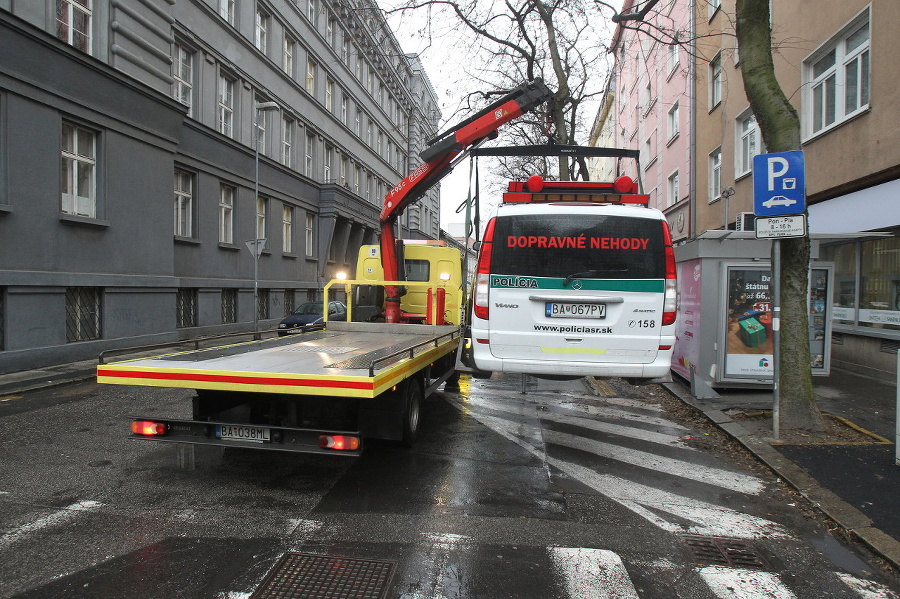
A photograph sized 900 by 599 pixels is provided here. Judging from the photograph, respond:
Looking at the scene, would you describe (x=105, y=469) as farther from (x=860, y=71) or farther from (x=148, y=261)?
(x=860, y=71)

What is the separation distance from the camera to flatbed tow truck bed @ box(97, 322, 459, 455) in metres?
4.23

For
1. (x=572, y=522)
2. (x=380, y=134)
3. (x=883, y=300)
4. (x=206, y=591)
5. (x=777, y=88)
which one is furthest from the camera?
(x=380, y=134)

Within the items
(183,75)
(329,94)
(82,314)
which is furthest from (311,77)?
(82,314)

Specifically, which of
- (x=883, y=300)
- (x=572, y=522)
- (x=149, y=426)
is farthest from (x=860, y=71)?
(x=149, y=426)

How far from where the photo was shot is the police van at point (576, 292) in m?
5.48

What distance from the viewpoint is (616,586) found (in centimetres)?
325

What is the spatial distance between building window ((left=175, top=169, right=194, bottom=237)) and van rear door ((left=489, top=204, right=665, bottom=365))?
1502 cm

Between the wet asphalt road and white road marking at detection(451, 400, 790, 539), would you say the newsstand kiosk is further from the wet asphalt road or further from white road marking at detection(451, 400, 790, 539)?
white road marking at detection(451, 400, 790, 539)

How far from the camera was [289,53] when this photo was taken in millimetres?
25656

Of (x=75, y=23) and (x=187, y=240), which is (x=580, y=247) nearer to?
(x=75, y=23)

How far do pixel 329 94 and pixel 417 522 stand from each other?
2986cm

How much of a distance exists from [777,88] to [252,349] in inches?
268

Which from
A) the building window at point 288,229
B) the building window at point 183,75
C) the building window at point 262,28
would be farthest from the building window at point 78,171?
the building window at point 288,229

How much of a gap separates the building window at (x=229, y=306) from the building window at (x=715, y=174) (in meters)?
17.1
